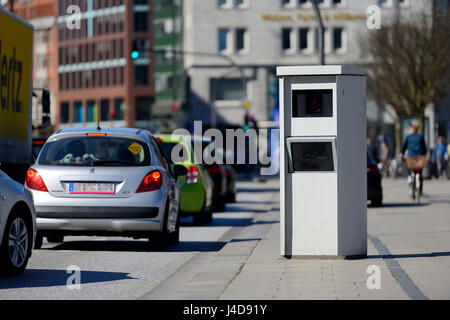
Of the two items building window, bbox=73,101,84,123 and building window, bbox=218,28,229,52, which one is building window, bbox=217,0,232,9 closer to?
building window, bbox=218,28,229,52

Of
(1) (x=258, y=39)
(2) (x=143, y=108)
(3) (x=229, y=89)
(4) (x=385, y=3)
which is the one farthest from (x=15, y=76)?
(2) (x=143, y=108)

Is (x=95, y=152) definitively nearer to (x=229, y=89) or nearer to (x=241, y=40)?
(x=241, y=40)

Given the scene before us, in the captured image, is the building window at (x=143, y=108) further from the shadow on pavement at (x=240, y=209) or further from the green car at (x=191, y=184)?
the green car at (x=191, y=184)

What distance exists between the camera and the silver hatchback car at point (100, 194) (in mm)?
15141

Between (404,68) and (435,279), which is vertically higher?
(404,68)

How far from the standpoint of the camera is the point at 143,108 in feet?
386

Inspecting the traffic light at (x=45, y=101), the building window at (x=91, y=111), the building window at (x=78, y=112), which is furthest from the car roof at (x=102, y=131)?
the building window at (x=78, y=112)

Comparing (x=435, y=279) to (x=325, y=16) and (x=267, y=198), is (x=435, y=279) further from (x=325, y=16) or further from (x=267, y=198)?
(x=325, y=16)

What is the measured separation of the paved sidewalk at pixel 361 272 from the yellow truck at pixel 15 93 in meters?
4.97

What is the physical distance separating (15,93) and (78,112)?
103229 millimetres
